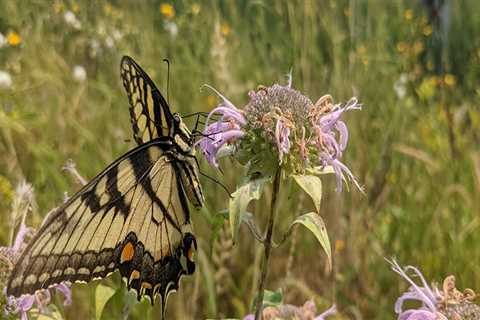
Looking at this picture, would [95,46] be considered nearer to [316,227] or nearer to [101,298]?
[101,298]

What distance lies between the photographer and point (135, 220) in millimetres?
1358

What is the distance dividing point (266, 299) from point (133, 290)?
0.27 metres

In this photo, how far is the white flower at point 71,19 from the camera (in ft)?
9.74

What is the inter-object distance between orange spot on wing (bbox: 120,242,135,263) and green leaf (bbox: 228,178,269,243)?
1.06ft

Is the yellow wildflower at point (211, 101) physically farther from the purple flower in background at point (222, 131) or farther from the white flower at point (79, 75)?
the purple flower in background at point (222, 131)

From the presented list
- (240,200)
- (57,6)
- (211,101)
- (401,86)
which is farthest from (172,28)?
(240,200)

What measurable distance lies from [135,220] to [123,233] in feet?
0.19

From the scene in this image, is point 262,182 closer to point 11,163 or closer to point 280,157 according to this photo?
point 280,157

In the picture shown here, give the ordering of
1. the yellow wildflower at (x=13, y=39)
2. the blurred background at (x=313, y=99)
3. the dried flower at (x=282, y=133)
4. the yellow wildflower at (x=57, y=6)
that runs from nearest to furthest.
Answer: the dried flower at (x=282, y=133) → the blurred background at (x=313, y=99) → the yellow wildflower at (x=57, y=6) → the yellow wildflower at (x=13, y=39)

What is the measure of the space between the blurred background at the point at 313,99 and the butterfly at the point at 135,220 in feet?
1.30

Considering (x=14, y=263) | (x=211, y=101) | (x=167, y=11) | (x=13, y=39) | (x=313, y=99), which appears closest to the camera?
(x=14, y=263)

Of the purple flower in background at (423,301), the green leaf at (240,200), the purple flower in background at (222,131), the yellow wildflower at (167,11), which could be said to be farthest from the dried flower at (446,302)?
the yellow wildflower at (167,11)

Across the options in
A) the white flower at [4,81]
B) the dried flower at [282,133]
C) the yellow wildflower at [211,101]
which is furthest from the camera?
the yellow wildflower at [211,101]

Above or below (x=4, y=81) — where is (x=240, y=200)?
below
